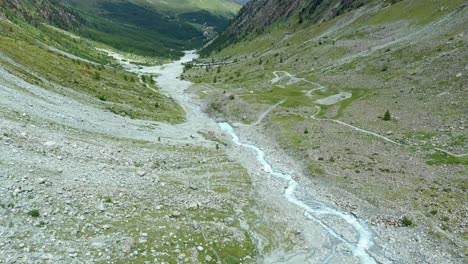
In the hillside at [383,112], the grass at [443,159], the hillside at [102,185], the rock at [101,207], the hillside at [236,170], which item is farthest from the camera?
the grass at [443,159]

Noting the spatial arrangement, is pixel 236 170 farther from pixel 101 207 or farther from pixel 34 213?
pixel 34 213

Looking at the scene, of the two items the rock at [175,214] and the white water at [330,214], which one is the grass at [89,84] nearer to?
the white water at [330,214]

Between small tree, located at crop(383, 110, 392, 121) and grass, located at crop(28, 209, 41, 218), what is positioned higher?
small tree, located at crop(383, 110, 392, 121)

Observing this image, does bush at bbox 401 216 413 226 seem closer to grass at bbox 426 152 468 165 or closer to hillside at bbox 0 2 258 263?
grass at bbox 426 152 468 165

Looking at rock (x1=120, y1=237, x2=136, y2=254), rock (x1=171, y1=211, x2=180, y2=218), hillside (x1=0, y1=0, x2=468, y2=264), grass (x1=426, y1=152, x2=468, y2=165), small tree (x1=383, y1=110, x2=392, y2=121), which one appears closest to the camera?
rock (x1=120, y1=237, x2=136, y2=254)

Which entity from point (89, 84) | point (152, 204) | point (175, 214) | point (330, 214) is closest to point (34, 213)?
point (152, 204)

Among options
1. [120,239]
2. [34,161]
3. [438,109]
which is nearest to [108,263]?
[120,239]

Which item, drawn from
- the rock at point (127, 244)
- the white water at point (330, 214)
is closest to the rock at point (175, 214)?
the rock at point (127, 244)

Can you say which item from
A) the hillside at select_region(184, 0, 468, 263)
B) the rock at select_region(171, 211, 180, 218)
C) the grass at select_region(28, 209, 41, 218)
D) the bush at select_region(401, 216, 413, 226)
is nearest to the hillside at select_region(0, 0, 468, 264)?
the grass at select_region(28, 209, 41, 218)
